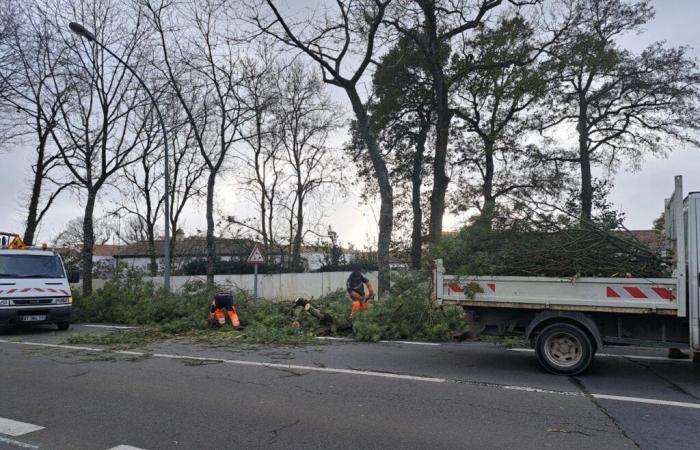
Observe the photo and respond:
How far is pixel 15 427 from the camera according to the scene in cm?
539

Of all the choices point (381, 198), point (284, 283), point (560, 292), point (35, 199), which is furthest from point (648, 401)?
point (35, 199)

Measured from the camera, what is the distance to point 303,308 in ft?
43.2

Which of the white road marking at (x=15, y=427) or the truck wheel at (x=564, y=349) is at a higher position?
the truck wheel at (x=564, y=349)

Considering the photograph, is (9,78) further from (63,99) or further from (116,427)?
(116,427)

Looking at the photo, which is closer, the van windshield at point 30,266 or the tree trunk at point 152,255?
the van windshield at point 30,266

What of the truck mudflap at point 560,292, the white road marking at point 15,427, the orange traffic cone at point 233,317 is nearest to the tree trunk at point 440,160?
the orange traffic cone at point 233,317

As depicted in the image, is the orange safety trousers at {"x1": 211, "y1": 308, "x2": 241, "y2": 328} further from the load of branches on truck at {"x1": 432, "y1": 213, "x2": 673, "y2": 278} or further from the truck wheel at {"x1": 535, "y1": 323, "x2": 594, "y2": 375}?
the truck wheel at {"x1": 535, "y1": 323, "x2": 594, "y2": 375}

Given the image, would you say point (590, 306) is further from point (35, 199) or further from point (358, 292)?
point (35, 199)

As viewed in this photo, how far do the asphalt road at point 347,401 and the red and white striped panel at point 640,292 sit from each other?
43.6 inches

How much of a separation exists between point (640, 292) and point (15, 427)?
709 centimetres

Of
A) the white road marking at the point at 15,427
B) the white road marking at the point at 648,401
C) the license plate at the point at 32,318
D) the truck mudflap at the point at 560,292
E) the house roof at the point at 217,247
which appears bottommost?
the white road marking at the point at 15,427

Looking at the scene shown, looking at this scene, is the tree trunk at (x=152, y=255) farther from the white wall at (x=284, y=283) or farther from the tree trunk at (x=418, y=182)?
the tree trunk at (x=418, y=182)

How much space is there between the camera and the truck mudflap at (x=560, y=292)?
6.72 meters

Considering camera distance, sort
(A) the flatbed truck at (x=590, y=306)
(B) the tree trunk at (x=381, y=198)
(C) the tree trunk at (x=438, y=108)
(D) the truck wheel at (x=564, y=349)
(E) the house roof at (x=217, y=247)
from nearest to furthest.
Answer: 1. (A) the flatbed truck at (x=590, y=306)
2. (D) the truck wheel at (x=564, y=349)
3. (B) the tree trunk at (x=381, y=198)
4. (C) the tree trunk at (x=438, y=108)
5. (E) the house roof at (x=217, y=247)
